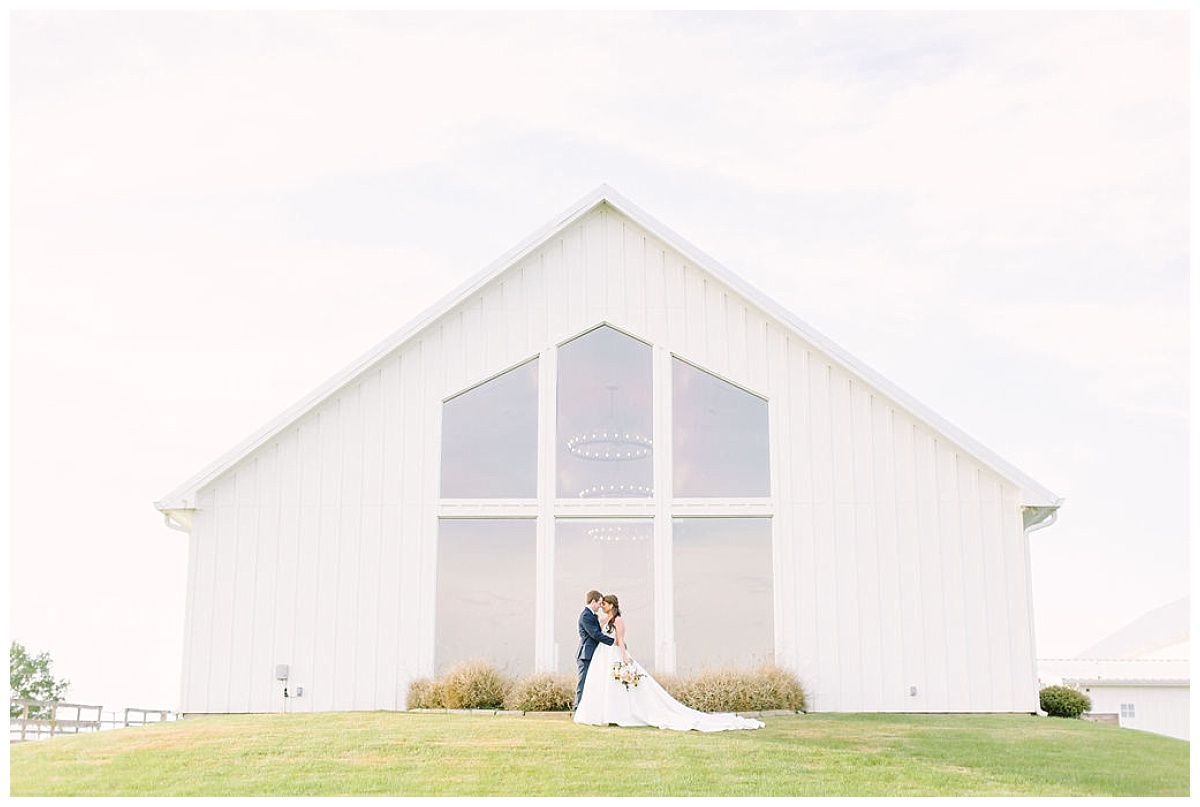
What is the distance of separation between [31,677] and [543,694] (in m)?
53.5

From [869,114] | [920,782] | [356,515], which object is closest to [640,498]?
[356,515]

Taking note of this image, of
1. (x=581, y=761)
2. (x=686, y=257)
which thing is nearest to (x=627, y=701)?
(x=581, y=761)

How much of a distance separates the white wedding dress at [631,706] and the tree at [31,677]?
53.4m

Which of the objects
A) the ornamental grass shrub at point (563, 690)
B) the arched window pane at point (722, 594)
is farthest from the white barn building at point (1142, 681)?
the ornamental grass shrub at point (563, 690)

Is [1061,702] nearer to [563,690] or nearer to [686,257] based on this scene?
[563,690]

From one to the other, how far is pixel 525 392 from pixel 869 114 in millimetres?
10009

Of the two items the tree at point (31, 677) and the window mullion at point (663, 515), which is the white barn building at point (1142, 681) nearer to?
the window mullion at point (663, 515)

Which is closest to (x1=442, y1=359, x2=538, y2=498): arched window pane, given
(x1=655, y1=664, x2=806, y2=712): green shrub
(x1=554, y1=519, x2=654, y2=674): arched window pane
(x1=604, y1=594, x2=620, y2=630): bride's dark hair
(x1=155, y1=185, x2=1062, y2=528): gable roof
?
(x1=554, y1=519, x2=654, y2=674): arched window pane

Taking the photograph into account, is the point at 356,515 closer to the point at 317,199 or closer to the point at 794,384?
the point at 794,384

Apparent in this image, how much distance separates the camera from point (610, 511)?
17.5 m

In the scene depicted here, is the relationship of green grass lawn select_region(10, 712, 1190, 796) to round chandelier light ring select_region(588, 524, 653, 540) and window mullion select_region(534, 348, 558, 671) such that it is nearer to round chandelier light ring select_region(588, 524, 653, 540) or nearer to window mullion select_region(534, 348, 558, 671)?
window mullion select_region(534, 348, 558, 671)

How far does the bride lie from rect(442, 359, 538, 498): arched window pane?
→ 3.17m

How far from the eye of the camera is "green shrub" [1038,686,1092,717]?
722 inches

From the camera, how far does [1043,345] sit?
85.9 ft
